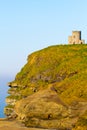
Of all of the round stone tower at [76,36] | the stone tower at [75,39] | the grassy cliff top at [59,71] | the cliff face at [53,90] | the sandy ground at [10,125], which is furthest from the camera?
the stone tower at [75,39]

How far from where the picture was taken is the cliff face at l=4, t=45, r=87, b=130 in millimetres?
94438

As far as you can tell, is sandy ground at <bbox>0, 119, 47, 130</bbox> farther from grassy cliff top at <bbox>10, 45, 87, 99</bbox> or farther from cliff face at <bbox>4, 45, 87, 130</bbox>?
grassy cliff top at <bbox>10, 45, 87, 99</bbox>

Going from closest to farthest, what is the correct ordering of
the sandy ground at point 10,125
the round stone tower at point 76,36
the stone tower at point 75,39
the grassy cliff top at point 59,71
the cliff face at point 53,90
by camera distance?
the cliff face at point 53,90 → the sandy ground at point 10,125 → the grassy cliff top at point 59,71 → the round stone tower at point 76,36 → the stone tower at point 75,39

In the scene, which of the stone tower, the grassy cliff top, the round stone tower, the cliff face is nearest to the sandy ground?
the cliff face

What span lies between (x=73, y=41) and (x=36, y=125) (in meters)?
56.7

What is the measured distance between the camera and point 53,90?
105 metres

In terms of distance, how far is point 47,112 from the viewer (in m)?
95.4

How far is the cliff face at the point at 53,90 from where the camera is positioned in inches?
3718

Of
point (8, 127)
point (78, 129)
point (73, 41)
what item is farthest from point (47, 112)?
point (73, 41)

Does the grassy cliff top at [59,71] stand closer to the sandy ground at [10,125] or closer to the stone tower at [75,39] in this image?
the sandy ground at [10,125]

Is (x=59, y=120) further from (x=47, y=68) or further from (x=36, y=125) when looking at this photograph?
(x=47, y=68)

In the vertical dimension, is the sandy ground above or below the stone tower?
below

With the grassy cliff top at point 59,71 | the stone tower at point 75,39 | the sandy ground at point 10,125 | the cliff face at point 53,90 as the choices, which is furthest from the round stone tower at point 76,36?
the sandy ground at point 10,125

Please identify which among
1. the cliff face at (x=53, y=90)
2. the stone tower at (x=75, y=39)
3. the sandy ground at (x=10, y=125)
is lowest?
the sandy ground at (x=10, y=125)
